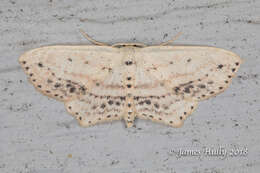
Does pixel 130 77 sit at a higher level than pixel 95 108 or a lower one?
higher

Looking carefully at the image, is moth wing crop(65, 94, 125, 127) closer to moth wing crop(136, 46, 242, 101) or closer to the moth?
the moth

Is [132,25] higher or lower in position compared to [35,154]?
higher

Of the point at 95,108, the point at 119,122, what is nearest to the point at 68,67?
the point at 95,108

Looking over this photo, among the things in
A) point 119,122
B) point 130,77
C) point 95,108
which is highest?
point 130,77

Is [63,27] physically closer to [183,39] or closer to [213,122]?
[183,39]

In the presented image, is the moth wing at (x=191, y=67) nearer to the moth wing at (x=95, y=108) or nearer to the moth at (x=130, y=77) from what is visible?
the moth at (x=130, y=77)

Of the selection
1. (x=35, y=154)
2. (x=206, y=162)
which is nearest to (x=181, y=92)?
(x=206, y=162)

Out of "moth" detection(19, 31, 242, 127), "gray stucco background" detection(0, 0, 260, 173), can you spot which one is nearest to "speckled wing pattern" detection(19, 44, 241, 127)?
"moth" detection(19, 31, 242, 127)

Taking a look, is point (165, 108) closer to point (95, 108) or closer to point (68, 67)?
point (95, 108)
